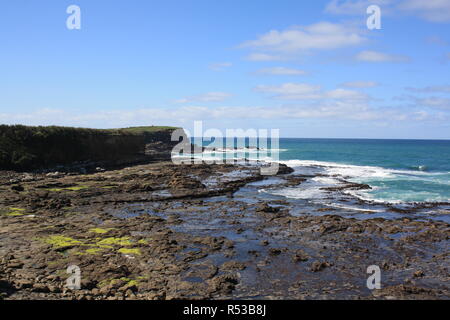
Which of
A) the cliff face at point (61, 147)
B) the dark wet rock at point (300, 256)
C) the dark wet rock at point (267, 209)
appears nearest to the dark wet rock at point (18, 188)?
the cliff face at point (61, 147)

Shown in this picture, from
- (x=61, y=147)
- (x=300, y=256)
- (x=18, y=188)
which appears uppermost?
(x=61, y=147)

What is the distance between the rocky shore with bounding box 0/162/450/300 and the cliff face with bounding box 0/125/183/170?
47.6ft

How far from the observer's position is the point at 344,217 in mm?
26031

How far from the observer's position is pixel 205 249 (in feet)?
61.4

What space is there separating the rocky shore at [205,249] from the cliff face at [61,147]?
47.6 ft

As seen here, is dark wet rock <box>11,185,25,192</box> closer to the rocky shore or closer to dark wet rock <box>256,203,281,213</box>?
the rocky shore

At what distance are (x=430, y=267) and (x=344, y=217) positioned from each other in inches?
379

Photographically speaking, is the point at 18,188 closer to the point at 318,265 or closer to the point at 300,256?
the point at 300,256

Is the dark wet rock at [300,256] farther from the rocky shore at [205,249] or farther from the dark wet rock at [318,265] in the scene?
the dark wet rock at [318,265]

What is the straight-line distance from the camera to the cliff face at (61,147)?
45075 millimetres

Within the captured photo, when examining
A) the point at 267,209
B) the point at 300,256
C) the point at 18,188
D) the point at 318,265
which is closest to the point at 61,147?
the point at 18,188

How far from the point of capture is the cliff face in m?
45.1

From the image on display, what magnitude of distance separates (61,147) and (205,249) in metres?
43.5
